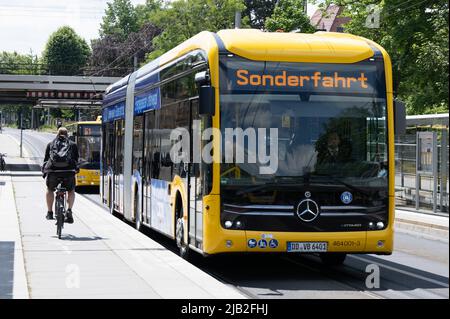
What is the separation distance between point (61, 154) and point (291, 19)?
2794cm

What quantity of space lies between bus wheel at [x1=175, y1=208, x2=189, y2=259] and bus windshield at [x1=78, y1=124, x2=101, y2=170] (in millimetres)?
23475

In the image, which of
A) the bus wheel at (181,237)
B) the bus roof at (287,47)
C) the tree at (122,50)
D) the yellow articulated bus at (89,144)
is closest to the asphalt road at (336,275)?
the bus wheel at (181,237)

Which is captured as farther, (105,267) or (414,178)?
(414,178)

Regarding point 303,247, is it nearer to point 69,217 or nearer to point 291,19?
point 69,217

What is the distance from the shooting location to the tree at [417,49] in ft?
90.7

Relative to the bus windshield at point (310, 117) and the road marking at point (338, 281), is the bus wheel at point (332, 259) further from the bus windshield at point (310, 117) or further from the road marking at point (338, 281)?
the bus windshield at point (310, 117)

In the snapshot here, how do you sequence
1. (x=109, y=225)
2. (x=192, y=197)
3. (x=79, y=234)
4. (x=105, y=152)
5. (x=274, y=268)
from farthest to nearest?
(x=105, y=152) < (x=109, y=225) < (x=79, y=234) < (x=274, y=268) < (x=192, y=197)

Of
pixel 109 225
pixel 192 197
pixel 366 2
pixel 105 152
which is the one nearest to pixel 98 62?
pixel 366 2

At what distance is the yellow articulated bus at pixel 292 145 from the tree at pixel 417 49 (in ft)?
52.3

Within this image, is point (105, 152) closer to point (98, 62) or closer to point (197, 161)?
Result: point (197, 161)

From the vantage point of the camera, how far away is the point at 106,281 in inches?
394

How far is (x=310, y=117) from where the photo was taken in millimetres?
11000

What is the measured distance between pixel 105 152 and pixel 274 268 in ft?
39.0

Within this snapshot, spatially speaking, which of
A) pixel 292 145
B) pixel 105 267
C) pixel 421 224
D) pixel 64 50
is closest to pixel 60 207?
pixel 105 267
